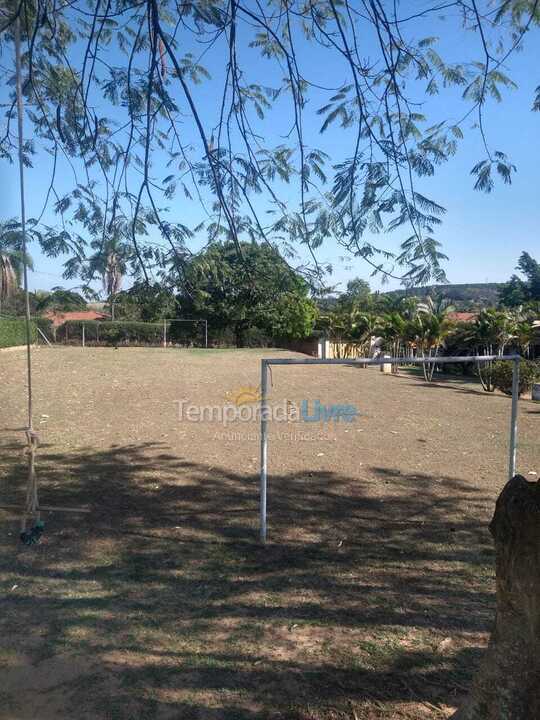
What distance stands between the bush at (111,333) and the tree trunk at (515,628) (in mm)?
31204

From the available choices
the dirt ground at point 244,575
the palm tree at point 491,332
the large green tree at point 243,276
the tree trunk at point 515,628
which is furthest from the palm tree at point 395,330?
the tree trunk at point 515,628

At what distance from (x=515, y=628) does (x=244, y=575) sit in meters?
2.47

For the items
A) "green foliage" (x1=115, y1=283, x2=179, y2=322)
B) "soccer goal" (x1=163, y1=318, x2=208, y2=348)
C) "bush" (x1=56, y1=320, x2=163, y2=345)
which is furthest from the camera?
"soccer goal" (x1=163, y1=318, x2=208, y2=348)

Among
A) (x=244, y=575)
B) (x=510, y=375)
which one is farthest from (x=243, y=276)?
(x=510, y=375)

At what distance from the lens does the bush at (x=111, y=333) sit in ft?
106

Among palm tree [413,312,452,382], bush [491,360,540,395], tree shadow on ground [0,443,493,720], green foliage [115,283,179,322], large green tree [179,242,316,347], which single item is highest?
palm tree [413,312,452,382]

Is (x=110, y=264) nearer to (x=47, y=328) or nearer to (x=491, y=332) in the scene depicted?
(x=491, y=332)

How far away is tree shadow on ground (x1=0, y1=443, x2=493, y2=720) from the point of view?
9.18 ft

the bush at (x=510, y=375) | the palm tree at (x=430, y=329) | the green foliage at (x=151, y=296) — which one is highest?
the palm tree at (x=430, y=329)

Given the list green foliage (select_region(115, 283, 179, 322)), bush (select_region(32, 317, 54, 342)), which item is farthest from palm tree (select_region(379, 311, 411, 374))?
bush (select_region(32, 317, 54, 342))

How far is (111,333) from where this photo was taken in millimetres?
32531

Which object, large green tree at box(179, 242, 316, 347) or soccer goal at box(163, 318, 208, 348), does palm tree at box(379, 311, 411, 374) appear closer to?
soccer goal at box(163, 318, 208, 348)

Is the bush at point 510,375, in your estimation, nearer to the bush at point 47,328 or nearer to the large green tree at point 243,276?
the large green tree at point 243,276

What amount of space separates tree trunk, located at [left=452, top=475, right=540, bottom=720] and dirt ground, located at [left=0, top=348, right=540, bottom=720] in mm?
745
